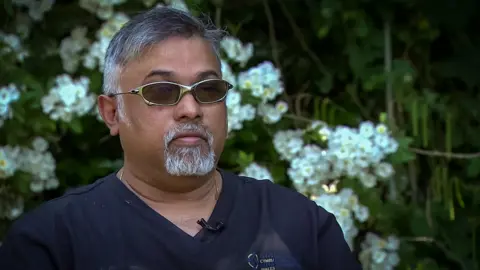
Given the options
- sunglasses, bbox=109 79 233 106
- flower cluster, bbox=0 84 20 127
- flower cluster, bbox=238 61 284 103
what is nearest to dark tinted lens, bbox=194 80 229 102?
sunglasses, bbox=109 79 233 106

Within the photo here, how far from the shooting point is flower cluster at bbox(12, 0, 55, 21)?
3287mm

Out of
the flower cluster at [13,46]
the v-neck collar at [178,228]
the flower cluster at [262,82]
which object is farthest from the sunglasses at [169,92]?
the flower cluster at [13,46]

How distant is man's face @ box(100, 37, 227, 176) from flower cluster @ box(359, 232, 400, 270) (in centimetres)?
135

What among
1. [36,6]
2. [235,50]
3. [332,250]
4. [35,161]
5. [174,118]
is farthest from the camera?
[36,6]

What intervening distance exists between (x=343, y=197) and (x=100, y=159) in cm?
107

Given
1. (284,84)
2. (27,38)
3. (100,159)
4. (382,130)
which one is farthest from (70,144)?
(382,130)

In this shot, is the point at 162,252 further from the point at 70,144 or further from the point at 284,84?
the point at 284,84

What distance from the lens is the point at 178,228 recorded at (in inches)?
75.2

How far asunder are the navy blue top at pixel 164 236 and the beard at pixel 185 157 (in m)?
0.13

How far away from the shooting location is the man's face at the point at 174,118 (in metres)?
1.92

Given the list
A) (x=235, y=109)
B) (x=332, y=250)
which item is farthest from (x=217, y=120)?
(x=235, y=109)

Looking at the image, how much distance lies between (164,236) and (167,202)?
0.48 ft

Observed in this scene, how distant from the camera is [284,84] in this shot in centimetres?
360

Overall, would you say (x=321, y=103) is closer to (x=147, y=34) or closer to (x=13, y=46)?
(x=13, y=46)
